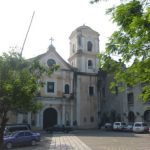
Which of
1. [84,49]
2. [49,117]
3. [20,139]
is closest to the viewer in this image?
[20,139]

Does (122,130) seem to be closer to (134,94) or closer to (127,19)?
(134,94)

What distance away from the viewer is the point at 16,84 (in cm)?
2423

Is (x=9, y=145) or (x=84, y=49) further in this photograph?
(x=84, y=49)

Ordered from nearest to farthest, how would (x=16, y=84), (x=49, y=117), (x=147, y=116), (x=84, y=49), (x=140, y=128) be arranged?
(x=16, y=84) < (x=140, y=128) < (x=147, y=116) < (x=49, y=117) < (x=84, y=49)

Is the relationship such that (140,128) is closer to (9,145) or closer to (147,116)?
(147,116)

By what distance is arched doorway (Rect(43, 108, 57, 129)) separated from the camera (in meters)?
47.2

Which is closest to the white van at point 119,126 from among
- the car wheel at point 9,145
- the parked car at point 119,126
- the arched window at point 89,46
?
A: the parked car at point 119,126

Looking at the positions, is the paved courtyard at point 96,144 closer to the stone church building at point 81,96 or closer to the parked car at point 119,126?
Answer: the parked car at point 119,126

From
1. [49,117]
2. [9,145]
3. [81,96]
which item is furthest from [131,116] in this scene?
[9,145]

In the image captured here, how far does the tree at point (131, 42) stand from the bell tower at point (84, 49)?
4198 cm

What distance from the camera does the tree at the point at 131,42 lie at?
7.93 metres

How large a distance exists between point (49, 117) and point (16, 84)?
24.2m

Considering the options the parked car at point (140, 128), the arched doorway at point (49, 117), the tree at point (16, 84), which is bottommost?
the parked car at point (140, 128)

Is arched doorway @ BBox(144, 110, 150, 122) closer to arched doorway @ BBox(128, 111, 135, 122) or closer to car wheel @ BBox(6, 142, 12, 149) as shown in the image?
arched doorway @ BBox(128, 111, 135, 122)
